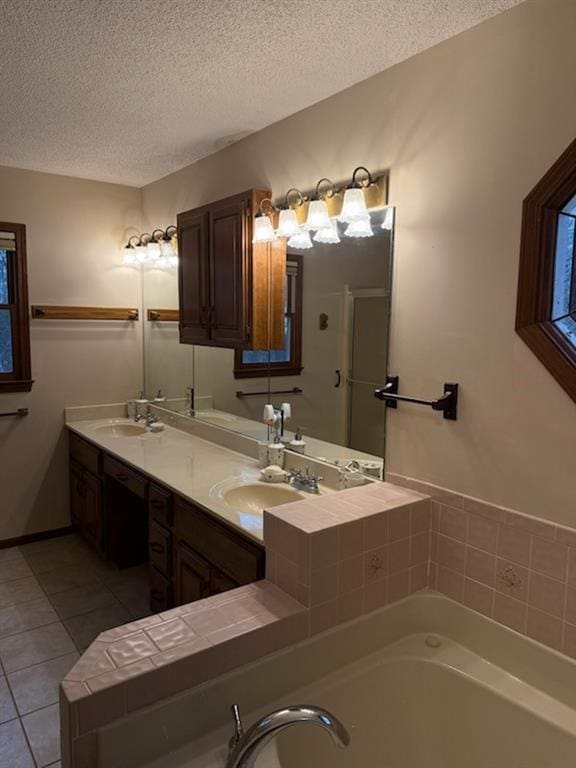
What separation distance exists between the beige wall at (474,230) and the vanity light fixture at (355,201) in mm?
78

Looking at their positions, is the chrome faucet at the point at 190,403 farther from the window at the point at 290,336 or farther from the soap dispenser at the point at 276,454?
the soap dispenser at the point at 276,454

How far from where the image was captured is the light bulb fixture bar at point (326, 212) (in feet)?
6.19

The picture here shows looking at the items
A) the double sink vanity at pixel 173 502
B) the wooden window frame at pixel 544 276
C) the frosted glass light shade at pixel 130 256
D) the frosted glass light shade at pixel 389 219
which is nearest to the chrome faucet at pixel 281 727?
the double sink vanity at pixel 173 502

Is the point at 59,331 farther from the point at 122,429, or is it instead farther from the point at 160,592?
the point at 160,592

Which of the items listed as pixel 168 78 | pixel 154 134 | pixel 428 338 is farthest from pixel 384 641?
pixel 154 134

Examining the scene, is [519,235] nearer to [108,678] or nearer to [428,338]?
[428,338]

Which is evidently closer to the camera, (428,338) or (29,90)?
(428,338)

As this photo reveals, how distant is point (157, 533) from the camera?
2.43m

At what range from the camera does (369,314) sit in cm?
203

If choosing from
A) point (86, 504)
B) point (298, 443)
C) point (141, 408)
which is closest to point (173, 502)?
point (298, 443)

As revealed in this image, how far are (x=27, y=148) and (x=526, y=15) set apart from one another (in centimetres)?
250

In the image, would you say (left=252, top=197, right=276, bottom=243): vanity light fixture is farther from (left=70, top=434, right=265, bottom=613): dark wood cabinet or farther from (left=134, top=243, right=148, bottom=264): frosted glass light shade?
(left=134, top=243, right=148, bottom=264): frosted glass light shade

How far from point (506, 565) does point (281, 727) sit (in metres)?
0.88

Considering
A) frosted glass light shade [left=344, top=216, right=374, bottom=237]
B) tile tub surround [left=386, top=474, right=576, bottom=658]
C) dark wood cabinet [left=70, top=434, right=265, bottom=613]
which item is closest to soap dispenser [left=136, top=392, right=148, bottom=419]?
dark wood cabinet [left=70, top=434, right=265, bottom=613]
